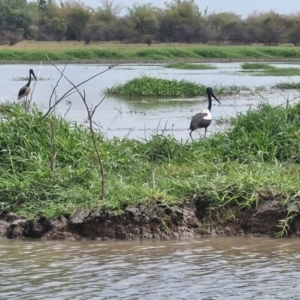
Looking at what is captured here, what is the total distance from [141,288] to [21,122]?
3772 mm

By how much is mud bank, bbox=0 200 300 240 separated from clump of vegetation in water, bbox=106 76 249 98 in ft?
→ 56.0

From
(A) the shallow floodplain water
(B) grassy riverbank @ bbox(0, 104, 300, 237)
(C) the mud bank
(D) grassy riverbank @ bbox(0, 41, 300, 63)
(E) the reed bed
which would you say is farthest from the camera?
(D) grassy riverbank @ bbox(0, 41, 300, 63)

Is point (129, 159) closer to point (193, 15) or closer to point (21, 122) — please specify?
point (21, 122)

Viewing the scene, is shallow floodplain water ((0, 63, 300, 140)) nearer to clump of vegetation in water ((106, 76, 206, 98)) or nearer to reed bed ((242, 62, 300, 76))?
clump of vegetation in water ((106, 76, 206, 98))

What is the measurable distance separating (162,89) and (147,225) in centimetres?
1781

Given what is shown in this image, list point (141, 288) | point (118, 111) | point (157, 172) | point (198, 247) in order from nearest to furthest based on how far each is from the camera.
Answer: point (141, 288) → point (198, 247) → point (157, 172) → point (118, 111)

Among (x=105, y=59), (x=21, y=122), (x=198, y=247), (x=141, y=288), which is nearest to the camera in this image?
(x=141, y=288)

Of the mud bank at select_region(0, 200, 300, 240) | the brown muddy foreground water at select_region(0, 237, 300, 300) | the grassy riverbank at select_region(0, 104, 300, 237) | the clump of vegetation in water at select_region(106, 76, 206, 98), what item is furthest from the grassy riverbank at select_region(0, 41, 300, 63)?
the brown muddy foreground water at select_region(0, 237, 300, 300)

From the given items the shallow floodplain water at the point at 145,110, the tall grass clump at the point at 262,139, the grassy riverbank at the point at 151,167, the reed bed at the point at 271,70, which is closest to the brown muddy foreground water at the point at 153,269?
the grassy riverbank at the point at 151,167

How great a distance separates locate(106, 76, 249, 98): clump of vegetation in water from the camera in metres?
25.2

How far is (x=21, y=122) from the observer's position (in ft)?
31.6

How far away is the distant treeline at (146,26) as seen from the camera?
249 ft

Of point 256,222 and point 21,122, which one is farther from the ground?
point 21,122

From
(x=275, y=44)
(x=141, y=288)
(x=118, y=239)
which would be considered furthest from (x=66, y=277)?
(x=275, y=44)
